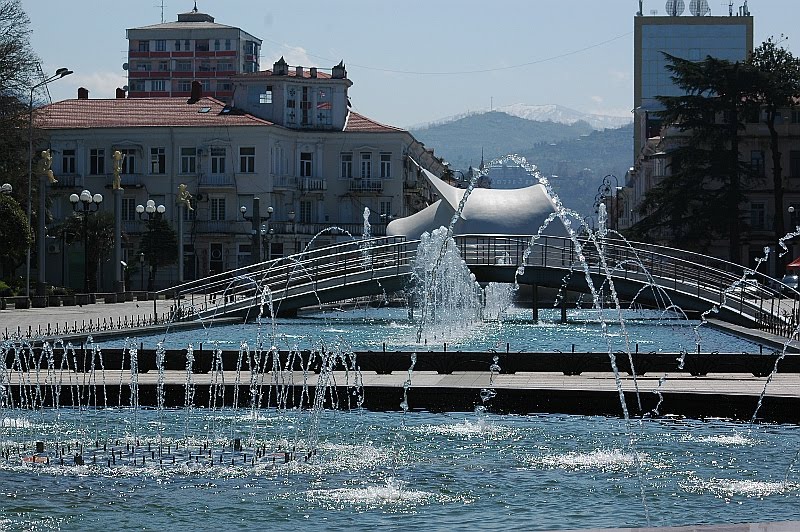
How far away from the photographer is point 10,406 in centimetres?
2036

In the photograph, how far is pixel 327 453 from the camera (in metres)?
16.6

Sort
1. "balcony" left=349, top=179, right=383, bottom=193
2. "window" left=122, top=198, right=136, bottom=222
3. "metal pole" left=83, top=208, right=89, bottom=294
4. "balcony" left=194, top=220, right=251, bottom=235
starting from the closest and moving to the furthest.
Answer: "metal pole" left=83, top=208, right=89, bottom=294 → "balcony" left=194, top=220, right=251, bottom=235 → "window" left=122, top=198, right=136, bottom=222 → "balcony" left=349, top=179, right=383, bottom=193

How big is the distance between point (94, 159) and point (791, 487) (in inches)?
2563

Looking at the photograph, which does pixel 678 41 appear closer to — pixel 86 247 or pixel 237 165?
pixel 237 165

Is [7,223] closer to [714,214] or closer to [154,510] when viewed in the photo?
[714,214]

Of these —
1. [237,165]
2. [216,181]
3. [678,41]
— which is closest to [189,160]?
[216,181]

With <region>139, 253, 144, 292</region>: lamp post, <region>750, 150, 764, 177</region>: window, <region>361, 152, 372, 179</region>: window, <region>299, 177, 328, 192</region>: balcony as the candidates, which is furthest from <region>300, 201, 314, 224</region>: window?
<region>750, 150, 764, 177</region>: window

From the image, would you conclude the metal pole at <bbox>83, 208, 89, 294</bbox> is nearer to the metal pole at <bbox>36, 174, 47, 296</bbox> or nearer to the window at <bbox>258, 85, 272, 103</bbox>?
the metal pole at <bbox>36, 174, 47, 296</bbox>

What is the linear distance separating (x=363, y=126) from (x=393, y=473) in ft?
214

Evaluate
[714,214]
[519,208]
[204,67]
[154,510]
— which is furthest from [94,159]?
[154,510]

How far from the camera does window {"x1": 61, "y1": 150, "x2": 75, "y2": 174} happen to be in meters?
76.6

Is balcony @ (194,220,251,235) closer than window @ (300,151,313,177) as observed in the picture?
Yes

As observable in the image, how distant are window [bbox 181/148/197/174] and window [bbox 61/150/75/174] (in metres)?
5.50

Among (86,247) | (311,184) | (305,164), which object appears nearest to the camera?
(86,247)
